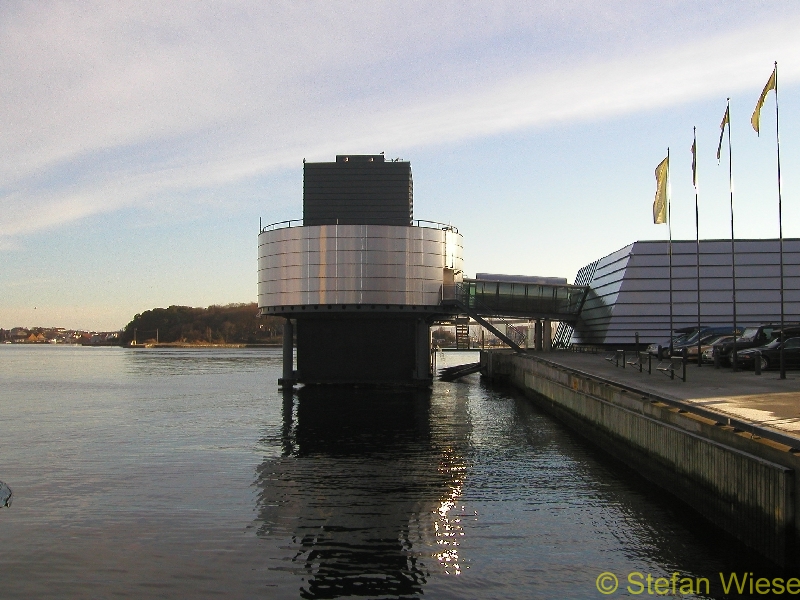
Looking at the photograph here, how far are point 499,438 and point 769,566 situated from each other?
18.7m

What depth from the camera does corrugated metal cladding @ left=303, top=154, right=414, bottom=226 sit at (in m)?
137

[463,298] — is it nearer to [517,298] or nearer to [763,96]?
[517,298]

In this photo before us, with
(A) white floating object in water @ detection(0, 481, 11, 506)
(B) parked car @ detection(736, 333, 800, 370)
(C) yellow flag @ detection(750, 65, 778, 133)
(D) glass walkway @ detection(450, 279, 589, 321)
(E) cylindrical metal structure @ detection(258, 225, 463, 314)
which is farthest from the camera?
(D) glass walkway @ detection(450, 279, 589, 321)

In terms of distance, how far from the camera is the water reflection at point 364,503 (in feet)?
46.6

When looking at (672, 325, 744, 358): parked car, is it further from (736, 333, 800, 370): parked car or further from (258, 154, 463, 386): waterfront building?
(258, 154, 463, 386): waterfront building

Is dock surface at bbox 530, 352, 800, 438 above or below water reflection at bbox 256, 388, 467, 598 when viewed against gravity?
above

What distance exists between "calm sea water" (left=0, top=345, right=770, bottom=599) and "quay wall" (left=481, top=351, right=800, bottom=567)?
20.1 inches

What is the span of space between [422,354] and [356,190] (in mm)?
89400

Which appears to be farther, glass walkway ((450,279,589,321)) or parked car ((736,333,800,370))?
glass walkway ((450,279,589,321))

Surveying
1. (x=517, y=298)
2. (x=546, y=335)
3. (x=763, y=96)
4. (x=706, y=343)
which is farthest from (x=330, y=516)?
(x=546, y=335)

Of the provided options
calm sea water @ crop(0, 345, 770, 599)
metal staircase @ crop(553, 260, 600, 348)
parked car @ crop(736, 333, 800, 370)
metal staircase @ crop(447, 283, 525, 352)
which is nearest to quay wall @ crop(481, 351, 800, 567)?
calm sea water @ crop(0, 345, 770, 599)

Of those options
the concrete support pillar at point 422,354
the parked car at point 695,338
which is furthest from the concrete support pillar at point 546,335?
the parked car at point 695,338

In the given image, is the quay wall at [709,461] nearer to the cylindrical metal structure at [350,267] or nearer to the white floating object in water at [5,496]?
the white floating object in water at [5,496]

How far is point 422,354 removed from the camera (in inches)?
2227
